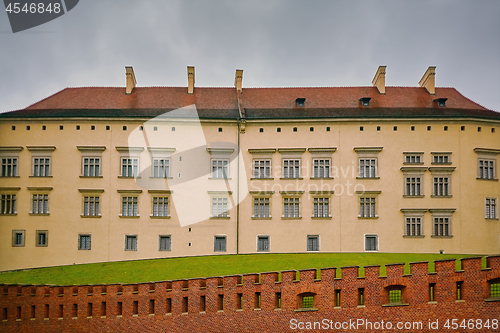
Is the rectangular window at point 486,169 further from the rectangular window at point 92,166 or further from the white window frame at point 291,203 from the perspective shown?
the rectangular window at point 92,166

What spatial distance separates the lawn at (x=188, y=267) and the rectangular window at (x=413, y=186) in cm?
490

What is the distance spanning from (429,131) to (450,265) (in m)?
18.8

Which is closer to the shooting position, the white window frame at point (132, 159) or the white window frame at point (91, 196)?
the white window frame at point (91, 196)

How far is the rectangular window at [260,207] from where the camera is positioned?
3734cm

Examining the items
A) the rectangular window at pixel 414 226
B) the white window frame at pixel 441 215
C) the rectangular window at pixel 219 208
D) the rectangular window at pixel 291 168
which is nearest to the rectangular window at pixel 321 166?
the rectangular window at pixel 291 168

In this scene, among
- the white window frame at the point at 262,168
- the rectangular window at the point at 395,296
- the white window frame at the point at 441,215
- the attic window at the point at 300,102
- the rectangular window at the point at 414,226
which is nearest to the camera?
the rectangular window at the point at 395,296

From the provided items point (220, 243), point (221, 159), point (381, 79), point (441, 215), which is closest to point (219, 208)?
point (220, 243)

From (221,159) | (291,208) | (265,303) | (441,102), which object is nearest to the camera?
(265,303)

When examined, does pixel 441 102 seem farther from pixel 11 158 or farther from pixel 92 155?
pixel 11 158

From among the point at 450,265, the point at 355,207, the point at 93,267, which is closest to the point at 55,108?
the point at 93,267

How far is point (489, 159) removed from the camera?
37.2m

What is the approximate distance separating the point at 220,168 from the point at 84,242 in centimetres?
1181

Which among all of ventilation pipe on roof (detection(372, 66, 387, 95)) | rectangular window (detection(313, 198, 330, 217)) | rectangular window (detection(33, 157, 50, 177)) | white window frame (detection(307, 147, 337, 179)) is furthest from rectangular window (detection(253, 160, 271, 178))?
rectangular window (detection(33, 157, 50, 177))

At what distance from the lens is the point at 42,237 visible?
36812 millimetres
